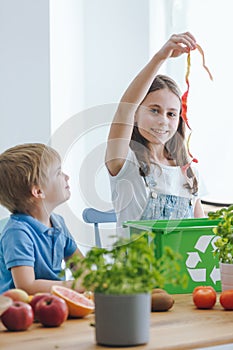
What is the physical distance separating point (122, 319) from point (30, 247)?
58 cm

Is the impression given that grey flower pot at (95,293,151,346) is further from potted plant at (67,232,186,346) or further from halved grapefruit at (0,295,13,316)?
halved grapefruit at (0,295,13,316)

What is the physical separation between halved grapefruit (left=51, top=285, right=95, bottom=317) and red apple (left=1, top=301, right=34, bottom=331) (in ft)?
0.39

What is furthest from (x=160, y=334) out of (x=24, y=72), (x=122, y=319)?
(x=24, y=72)

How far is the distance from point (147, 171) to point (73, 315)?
0.69 m

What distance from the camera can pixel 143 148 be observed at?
7.23 ft

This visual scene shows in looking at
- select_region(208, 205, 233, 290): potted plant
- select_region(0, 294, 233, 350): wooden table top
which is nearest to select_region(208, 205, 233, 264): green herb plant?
select_region(208, 205, 233, 290): potted plant

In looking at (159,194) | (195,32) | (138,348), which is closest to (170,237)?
(159,194)

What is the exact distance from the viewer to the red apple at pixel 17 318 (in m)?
1.41

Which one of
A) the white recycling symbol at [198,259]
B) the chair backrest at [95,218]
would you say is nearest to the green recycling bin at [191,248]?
the white recycling symbol at [198,259]

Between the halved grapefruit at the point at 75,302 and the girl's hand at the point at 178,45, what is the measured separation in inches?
27.4

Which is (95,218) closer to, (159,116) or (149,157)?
(149,157)

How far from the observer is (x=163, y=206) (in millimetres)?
2076

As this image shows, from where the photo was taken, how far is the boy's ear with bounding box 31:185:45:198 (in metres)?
1.94

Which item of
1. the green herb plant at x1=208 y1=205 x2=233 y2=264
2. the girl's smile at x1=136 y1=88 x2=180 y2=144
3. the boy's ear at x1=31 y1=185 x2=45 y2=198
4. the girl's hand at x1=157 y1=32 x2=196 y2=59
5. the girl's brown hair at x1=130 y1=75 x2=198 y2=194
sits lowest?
the green herb plant at x1=208 y1=205 x2=233 y2=264
